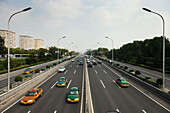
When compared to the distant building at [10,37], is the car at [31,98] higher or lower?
lower

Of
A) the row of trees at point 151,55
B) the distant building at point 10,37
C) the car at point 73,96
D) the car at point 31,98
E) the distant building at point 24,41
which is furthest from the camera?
the distant building at point 24,41

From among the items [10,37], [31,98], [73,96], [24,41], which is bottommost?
[31,98]

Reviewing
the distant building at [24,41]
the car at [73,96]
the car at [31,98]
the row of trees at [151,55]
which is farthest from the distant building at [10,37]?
the car at [73,96]

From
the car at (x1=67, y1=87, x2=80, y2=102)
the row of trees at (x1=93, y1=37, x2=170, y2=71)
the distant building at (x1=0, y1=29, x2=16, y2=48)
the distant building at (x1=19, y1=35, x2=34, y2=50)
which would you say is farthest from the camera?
the distant building at (x1=19, y1=35, x2=34, y2=50)

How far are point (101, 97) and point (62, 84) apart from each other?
7.69m

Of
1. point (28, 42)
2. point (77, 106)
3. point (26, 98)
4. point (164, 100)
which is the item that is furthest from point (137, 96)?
point (28, 42)

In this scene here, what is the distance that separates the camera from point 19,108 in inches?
451

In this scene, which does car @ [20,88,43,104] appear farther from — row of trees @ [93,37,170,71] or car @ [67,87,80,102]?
row of trees @ [93,37,170,71]

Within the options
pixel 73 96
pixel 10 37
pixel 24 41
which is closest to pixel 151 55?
pixel 73 96

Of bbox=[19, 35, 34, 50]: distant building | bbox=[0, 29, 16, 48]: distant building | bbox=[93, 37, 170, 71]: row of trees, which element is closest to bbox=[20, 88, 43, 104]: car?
bbox=[93, 37, 170, 71]: row of trees

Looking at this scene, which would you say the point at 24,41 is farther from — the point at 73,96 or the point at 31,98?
the point at 73,96

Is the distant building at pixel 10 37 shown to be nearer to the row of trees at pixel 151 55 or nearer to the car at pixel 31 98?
the row of trees at pixel 151 55

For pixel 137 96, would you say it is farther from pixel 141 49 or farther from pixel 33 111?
pixel 141 49

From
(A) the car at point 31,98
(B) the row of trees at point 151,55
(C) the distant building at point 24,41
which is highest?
(C) the distant building at point 24,41
